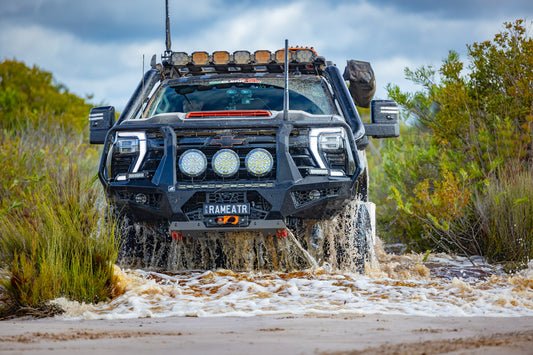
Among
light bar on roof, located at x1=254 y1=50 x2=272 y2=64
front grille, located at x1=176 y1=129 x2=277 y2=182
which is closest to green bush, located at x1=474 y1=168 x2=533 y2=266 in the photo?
light bar on roof, located at x1=254 y1=50 x2=272 y2=64

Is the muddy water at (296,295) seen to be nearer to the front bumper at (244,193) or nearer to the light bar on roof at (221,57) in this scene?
the front bumper at (244,193)

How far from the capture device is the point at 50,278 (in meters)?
4.93

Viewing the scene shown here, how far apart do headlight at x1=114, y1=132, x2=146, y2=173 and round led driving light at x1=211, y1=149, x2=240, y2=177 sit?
0.65 meters

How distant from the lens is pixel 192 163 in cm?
585

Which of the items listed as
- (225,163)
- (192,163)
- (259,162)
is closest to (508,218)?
(259,162)

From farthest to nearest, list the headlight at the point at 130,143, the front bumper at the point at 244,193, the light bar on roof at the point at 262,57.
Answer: the light bar on roof at the point at 262,57 < the headlight at the point at 130,143 < the front bumper at the point at 244,193

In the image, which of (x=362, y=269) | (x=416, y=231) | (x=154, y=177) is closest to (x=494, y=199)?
(x=416, y=231)

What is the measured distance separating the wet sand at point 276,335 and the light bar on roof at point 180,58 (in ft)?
12.2

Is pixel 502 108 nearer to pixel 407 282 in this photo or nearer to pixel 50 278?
pixel 407 282

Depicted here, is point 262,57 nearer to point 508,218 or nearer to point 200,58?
point 200,58

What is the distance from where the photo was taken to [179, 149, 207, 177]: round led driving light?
582 cm

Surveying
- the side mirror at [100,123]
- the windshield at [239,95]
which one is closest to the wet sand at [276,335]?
the side mirror at [100,123]

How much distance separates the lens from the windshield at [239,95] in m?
7.02

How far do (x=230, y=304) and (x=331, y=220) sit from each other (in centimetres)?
164
